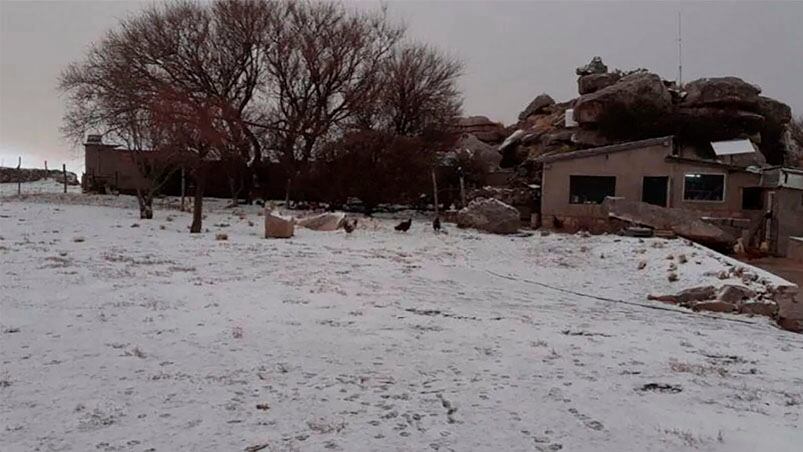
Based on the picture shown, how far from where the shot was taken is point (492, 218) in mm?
16531

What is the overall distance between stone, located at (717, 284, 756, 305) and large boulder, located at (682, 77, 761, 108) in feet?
58.7

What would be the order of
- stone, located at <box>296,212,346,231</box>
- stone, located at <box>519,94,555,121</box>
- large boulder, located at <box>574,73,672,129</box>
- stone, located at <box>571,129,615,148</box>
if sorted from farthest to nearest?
stone, located at <box>519,94,555,121</box>, stone, located at <box>571,129,615,148</box>, large boulder, located at <box>574,73,672,129</box>, stone, located at <box>296,212,346,231</box>

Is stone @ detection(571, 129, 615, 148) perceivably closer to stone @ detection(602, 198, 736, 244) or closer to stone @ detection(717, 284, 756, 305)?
stone @ detection(602, 198, 736, 244)

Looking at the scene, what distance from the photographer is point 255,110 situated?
24.0 metres

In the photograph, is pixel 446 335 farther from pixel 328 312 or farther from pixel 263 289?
pixel 263 289

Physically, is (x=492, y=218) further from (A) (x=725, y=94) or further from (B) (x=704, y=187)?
(A) (x=725, y=94)

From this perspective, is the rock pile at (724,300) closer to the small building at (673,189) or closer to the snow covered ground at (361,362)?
the snow covered ground at (361,362)

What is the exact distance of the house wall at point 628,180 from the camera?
18125mm

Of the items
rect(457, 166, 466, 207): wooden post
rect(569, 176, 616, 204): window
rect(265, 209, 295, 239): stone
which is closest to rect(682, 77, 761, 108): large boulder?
rect(569, 176, 616, 204): window

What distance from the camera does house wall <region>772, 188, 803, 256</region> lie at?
56.5 feet

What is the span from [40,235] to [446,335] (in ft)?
30.2

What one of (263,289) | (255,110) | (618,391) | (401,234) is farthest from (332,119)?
(618,391)

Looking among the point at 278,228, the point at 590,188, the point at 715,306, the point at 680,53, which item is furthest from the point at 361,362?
the point at 680,53

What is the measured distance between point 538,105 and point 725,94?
32.6 ft
